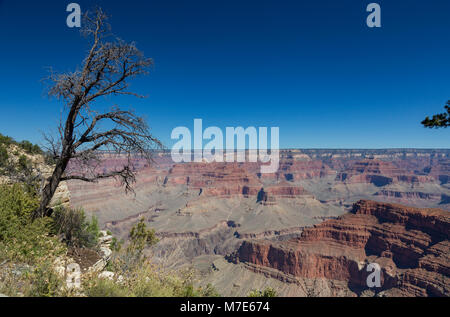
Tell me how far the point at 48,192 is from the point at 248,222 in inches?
4787

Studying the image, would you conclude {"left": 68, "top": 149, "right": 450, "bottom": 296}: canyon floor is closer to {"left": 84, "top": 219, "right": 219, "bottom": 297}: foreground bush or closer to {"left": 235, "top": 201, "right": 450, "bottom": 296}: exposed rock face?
{"left": 235, "top": 201, "right": 450, "bottom": 296}: exposed rock face

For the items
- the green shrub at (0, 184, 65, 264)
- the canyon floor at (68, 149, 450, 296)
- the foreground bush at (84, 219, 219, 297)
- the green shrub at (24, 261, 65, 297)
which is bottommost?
the canyon floor at (68, 149, 450, 296)

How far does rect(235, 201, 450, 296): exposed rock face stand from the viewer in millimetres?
41000

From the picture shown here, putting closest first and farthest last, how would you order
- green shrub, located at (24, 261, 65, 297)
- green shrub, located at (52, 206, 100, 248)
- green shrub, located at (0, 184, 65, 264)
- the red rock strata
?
green shrub, located at (24, 261, 65, 297)
green shrub, located at (0, 184, 65, 264)
green shrub, located at (52, 206, 100, 248)
the red rock strata

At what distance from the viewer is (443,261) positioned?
40.2 m

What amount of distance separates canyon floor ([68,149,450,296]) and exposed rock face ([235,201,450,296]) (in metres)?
0.21

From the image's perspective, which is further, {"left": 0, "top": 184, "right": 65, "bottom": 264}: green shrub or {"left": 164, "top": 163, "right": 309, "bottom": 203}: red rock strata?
{"left": 164, "top": 163, "right": 309, "bottom": 203}: red rock strata

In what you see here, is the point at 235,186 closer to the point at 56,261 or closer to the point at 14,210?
the point at 14,210

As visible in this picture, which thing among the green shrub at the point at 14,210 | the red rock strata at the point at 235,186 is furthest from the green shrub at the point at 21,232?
the red rock strata at the point at 235,186

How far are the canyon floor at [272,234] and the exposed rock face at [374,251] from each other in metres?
0.21

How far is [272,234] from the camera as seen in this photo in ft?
344

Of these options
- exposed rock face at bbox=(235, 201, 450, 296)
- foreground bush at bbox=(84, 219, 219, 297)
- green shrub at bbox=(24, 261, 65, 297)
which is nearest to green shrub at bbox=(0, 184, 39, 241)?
green shrub at bbox=(24, 261, 65, 297)

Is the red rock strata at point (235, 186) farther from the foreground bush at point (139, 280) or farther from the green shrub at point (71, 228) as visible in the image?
the foreground bush at point (139, 280)
